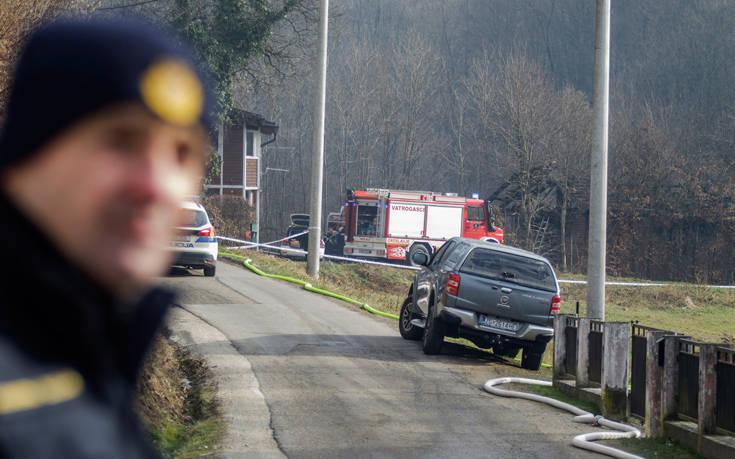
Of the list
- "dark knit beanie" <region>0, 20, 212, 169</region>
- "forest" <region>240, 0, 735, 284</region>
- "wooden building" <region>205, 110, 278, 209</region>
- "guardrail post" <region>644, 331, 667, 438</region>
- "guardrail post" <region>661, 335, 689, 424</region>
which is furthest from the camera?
"forest" <region>240, 0, 735, 284</region>

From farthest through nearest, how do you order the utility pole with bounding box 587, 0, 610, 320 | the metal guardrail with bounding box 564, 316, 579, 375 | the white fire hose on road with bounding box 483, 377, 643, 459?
1. the utility pole with bounding box 587, 0, 610, 320
2. the metal guardrail with bounding box 564, 316, 579, 375
3. the white fire hose on road with bounding box 483, 377, 643, 459

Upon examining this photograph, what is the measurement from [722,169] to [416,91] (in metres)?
28.5

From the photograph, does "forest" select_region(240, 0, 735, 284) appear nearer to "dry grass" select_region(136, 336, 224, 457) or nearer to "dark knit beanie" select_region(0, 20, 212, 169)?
"dry grass" select_region(136, 336, 224, 457)

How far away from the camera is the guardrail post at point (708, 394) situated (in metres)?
7.39

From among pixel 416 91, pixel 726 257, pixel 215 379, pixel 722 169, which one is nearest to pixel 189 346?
pixel 215 379

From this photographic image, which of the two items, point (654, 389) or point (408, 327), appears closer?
point (654, 389)

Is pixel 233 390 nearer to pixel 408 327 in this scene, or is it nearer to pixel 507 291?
pixel 507 291

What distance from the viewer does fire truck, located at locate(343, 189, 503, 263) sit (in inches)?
1430

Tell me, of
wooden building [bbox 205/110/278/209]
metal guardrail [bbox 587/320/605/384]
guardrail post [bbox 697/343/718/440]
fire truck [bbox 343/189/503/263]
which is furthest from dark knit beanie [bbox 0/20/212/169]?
wooden building [bbox 205/110/278/209]

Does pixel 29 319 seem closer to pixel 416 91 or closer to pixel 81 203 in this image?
pixel 81 203

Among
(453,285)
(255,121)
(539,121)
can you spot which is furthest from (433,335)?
(539,121)

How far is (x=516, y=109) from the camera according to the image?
50.0m

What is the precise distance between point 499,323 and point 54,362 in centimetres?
1193

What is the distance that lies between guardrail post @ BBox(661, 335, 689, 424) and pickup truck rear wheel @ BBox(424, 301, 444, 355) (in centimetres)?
493
